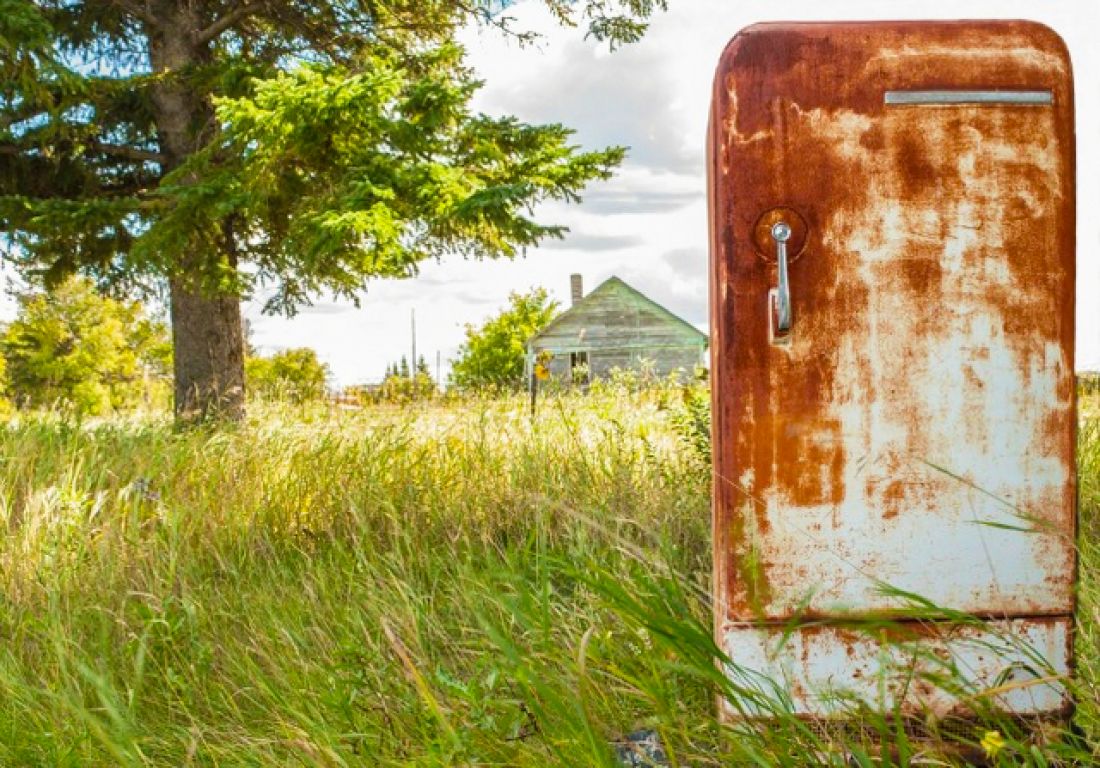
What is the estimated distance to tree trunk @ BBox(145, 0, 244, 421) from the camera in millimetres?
10539

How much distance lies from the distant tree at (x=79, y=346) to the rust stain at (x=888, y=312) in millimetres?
29714

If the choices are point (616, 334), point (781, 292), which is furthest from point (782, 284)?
point (616, 334)

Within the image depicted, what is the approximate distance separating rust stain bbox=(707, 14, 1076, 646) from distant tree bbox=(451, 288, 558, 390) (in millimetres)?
38430

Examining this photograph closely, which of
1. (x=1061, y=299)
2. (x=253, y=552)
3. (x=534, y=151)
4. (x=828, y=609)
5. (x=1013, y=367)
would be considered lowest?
(x=253, y=552)

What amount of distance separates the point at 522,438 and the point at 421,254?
4050mm

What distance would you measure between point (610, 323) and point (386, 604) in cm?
3105

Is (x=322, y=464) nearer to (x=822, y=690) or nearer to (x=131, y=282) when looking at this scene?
(x=822, y=690)

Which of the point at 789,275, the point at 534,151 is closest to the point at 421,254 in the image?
the point at 534,151

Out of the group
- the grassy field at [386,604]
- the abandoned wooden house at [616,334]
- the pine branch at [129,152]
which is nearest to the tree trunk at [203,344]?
the pine branch at [129,152]

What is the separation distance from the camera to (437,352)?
44781 millimetres

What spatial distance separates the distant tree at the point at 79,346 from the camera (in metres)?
31.0

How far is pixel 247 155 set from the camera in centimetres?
842

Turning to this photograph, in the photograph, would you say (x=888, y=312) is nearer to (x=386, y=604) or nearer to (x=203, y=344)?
(x=386, y=604)

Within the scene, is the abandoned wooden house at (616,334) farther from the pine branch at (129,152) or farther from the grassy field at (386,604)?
the grassy field at (386,604)
